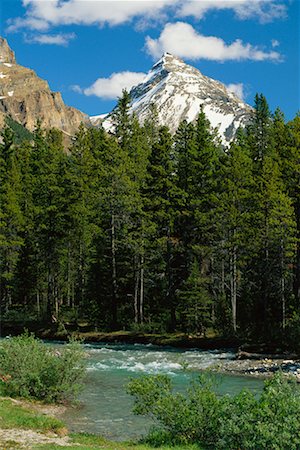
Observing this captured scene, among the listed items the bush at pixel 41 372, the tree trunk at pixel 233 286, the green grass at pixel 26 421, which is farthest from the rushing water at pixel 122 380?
the tree trunk at pixel 233 286

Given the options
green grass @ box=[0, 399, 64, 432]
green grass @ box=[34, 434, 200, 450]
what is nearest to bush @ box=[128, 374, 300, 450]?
green grass @ box=[34, 434, 200, 450]

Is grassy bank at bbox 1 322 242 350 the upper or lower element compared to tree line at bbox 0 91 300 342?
lower

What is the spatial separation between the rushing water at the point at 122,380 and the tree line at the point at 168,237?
172 inches

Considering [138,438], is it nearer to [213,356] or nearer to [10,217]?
[213,356]

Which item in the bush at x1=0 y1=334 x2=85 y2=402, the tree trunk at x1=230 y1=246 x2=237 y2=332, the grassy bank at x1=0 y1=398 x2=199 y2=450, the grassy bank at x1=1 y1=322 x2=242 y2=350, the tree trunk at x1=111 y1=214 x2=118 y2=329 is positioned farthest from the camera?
the tree trunk at x1=111 y1=214 x2=118 y2=329

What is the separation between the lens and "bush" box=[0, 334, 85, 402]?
1739cm

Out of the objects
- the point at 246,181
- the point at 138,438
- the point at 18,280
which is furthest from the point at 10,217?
the point at 138,438

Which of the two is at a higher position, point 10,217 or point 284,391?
point 10,217

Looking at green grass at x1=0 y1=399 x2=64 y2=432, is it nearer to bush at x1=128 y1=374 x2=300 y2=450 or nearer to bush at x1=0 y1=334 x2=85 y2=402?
bush at x1=128 y1=374 x2=300 y2=450

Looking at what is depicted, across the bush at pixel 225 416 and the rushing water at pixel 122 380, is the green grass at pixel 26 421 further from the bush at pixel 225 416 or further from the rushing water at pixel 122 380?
the bush at pixel 225 416

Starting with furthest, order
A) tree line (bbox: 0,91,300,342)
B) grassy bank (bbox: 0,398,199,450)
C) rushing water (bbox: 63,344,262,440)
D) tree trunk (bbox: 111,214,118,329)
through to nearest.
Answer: tree trunk (bbox: 111,214,118,329) → tree line (bbox: 0,91,300,342) → rushing water (bbox: 63,344,262,440) → grassy bank (bbox: 0,398,199,450)

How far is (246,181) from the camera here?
113 ft

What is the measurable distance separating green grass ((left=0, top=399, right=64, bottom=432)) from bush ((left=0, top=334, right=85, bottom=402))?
253cm

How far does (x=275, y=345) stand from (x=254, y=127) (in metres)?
38.1
